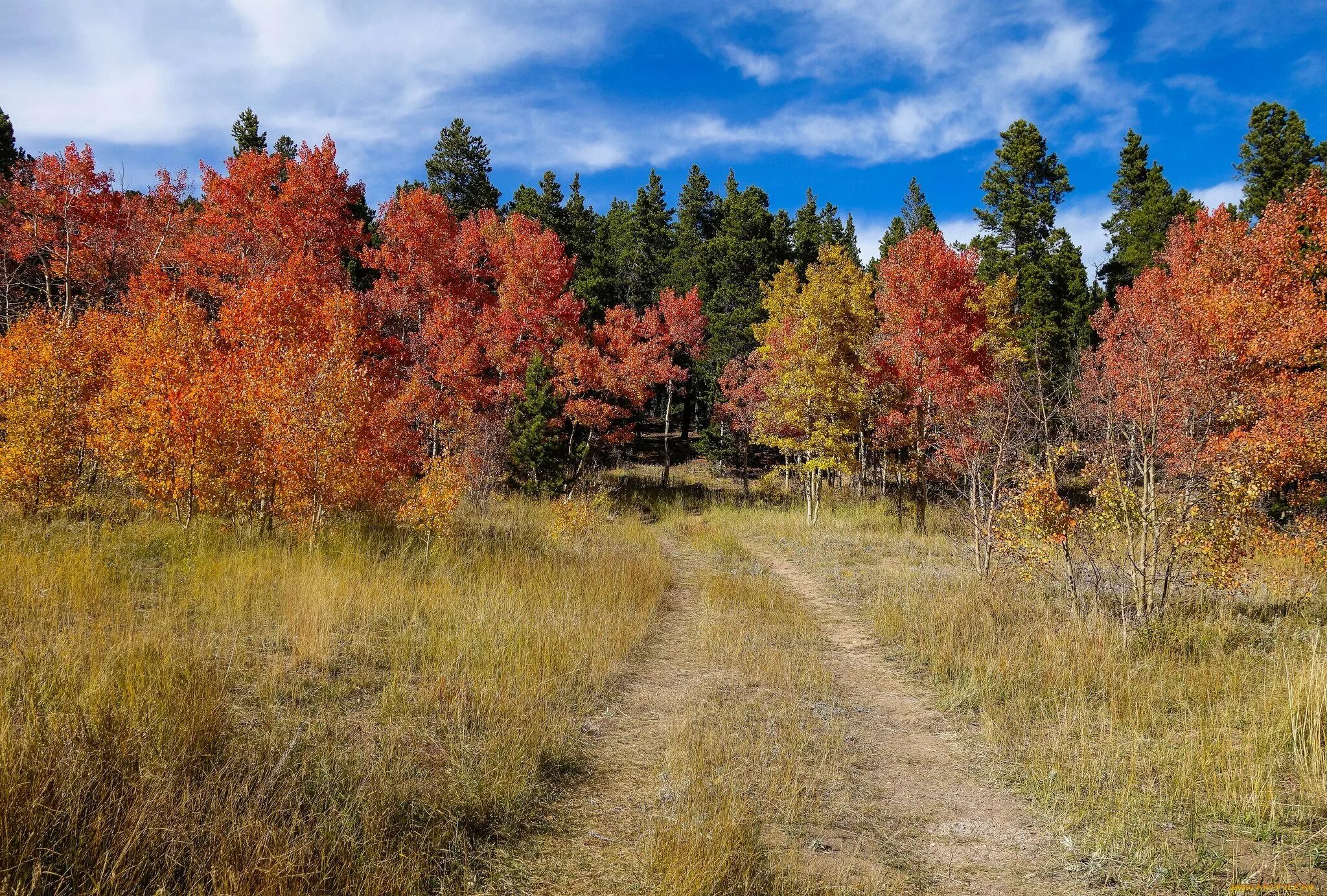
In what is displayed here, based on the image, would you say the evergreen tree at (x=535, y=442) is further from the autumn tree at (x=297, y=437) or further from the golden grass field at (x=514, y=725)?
the golden grass field at (x=514, y=725)

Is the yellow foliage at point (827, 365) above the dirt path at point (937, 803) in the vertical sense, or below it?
above

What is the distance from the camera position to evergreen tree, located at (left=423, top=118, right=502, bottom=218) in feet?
129

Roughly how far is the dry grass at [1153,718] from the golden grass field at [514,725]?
31 millimetres

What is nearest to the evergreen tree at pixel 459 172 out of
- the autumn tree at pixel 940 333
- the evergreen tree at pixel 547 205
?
the evergreen tree at pixel 547 205

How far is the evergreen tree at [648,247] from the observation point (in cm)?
5025

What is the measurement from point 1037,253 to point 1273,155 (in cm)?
946

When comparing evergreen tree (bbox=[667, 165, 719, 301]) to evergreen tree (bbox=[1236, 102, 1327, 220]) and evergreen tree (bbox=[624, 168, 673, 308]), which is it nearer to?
evergreen tree (bbox=[624, 168, 673, 308])

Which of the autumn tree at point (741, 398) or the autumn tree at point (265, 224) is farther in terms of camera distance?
the autumn tree at point (741, 398)

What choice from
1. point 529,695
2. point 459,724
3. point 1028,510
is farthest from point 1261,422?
point 459,724

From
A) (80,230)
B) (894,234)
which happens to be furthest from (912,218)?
(80,230)

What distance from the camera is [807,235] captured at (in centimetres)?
4328

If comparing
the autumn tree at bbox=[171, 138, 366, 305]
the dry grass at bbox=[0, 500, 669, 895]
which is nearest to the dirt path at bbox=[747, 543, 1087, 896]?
the dry grass at bbox=[0, 500, 669, 895]

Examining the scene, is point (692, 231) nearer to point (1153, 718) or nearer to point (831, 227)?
point (831, 227)

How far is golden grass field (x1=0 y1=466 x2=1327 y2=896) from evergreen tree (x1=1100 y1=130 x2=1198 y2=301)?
98.4 feet
